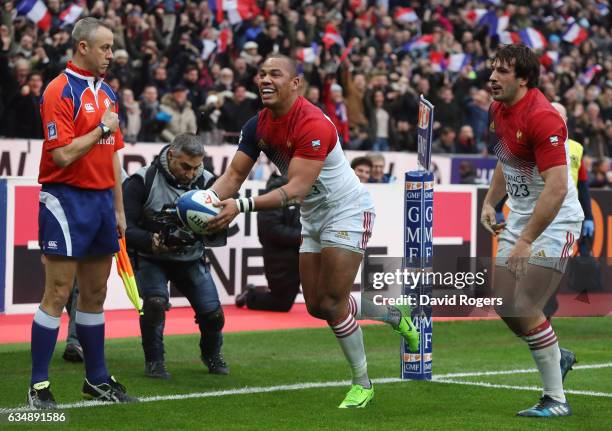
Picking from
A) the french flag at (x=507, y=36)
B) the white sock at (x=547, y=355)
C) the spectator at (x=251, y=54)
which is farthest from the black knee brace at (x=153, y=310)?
the french flag at (x=507, y=36)

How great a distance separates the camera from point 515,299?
7.64 meters

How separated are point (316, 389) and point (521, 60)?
9.44ft

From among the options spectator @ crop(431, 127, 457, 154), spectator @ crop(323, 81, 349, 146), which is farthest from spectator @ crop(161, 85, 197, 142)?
spectator @ crop(431, 127, 457, 154)

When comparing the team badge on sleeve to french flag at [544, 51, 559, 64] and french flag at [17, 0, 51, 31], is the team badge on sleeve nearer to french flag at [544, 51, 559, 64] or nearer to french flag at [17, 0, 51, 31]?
french flag at [17, 0, 51, 31]

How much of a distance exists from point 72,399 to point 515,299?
302 centimetres

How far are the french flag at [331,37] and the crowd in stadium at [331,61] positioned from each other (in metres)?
0.04

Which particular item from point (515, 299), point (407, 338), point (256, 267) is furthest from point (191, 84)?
point (515, 299)

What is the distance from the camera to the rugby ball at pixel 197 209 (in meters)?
7.22

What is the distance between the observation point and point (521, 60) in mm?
7555

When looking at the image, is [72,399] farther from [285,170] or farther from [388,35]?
[388,35]

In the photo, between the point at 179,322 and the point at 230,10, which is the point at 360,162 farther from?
the point at 230,10

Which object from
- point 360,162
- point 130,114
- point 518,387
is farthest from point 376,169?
point 518,387

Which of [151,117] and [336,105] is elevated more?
[336,105]

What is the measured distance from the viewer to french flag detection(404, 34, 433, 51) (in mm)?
26938
